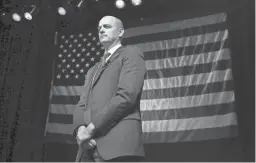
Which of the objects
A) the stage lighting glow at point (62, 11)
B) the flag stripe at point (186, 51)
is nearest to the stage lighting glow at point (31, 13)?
the stage lighting glow at point (62, 11)

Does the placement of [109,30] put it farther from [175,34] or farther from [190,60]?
[175,34]

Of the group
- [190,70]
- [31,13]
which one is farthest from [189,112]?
[31,13]

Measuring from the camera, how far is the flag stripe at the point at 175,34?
3729mm

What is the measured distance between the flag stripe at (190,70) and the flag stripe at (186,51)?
0.56 feet

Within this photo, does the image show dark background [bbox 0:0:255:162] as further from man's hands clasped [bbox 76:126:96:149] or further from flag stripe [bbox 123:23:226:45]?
man's hands clasped [bbox 76:126:96:149]

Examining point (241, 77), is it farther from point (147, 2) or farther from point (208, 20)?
point (147, 2)

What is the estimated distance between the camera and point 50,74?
14.9 ft

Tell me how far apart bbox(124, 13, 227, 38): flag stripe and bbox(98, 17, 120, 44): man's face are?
102 inches

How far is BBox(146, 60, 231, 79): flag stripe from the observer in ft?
11.6

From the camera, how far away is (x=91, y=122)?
1.17 metres

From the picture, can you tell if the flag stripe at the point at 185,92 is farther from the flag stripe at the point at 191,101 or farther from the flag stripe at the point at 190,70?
the flag stripe at the point at 190,70

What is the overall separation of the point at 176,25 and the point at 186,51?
42 cm

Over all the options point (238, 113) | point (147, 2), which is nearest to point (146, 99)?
point (238, 113)

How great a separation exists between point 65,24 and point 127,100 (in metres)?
3.69
